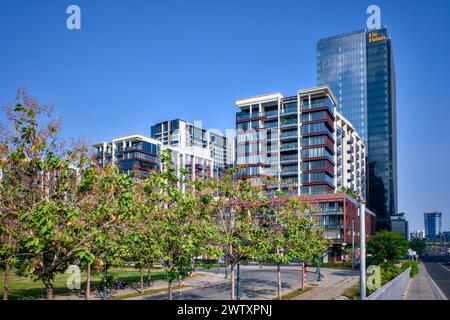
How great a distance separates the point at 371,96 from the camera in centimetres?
16662

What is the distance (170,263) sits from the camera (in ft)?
57.2

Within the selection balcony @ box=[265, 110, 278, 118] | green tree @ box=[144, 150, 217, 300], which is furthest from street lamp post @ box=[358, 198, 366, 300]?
balcony @ box=[265, 110, 278, 118]

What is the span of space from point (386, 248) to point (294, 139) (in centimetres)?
4102

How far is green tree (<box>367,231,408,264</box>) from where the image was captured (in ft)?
200

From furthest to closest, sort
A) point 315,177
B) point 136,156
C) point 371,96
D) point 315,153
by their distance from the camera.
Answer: point 371,96 → point 136,156 → point 315,153 → point 315,177

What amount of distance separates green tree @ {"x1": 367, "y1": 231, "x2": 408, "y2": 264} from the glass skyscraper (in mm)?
110776

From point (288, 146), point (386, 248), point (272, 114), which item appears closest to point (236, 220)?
point (386, 248)

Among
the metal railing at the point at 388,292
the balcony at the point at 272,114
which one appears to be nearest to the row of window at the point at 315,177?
the balcony at the point at 272,114

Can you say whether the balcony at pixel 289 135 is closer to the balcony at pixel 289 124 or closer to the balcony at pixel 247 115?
the balcony at pixel 289 124

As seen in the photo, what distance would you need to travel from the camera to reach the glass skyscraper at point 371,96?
165625 mm

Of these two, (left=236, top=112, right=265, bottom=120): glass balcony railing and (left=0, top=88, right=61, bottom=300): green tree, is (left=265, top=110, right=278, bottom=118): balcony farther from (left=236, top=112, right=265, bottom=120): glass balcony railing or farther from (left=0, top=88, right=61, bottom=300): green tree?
(left=0, top=88, right=61, bottom=300): green tree

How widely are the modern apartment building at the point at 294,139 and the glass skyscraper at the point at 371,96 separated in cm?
6740

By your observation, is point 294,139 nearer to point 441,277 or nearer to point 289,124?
point 289,124

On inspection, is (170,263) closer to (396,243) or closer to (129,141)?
(396,243)
